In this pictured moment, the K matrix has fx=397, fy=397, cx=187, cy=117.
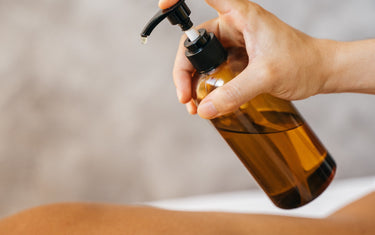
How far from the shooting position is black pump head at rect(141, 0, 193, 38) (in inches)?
19.1

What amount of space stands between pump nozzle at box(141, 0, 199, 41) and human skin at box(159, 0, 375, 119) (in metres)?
0.01

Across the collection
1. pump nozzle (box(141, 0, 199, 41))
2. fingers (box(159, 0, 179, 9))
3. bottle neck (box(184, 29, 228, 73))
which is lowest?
bottle neck (box(184, 29, 228, 73))

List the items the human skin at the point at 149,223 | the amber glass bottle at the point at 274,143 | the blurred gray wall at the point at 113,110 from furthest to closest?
the blurred gray wall at the point at 113,110
the amber glass bottle at the point at 274,143
the human skin at the point at 149,223

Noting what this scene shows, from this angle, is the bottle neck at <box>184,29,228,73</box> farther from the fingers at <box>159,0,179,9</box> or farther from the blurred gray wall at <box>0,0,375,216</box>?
the blurred gray wall at <box>0,0,375,216</box>

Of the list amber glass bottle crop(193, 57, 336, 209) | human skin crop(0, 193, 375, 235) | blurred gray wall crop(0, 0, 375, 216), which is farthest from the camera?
blurred gray wall crop(0, 0, 375, 216)

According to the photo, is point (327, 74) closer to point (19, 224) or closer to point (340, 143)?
point (19, 224)

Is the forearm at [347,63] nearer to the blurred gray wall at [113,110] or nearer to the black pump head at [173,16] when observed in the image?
the black pump head at [173,16]

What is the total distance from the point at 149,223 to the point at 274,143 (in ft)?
0.71

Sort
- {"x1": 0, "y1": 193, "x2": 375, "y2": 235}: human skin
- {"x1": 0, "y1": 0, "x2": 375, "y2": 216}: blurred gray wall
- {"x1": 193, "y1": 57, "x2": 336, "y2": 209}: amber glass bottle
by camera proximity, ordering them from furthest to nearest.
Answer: {"x1": 0, "y1": 0, "x2": 375, "y2": 216}: blurred gray wall < {"x1": 193, "y1": 57, "x2": 336, "y2": 209}: amber glass bottle < {"x1": 0, "y1": 193, "x2": 375, "y2": 235}: human skin

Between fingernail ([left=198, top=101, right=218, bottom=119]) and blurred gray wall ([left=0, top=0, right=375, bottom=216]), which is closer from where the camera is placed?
fingernail ([left=198, top=101, right=218, bottom=119])

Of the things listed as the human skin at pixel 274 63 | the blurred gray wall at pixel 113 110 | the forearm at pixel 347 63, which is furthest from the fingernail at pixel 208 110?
the blurred gray wall at pixel 113 110

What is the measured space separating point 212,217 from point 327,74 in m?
0.29

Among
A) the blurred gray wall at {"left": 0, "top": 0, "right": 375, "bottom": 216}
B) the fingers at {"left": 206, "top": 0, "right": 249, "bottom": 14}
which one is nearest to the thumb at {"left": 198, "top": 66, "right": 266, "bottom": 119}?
the fingers at {"left": 206, "top": 0, "right": 249, "bottom": 14}

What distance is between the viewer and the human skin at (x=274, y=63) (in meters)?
0.51
